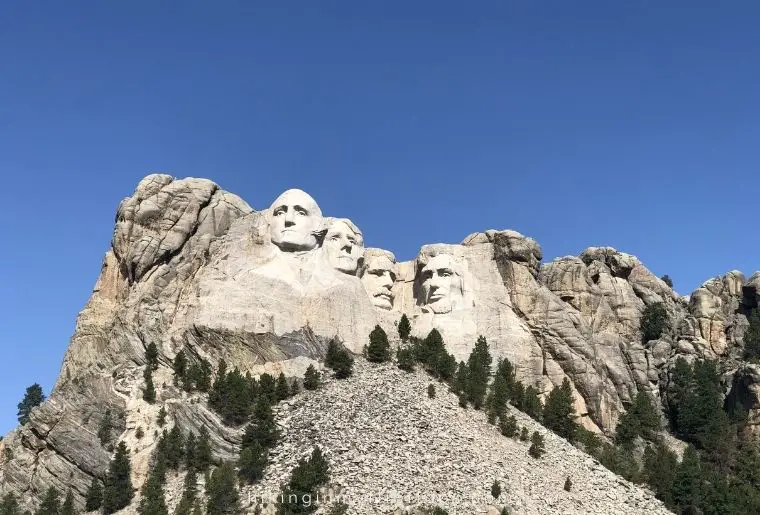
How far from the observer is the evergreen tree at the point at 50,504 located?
64438 millimetres

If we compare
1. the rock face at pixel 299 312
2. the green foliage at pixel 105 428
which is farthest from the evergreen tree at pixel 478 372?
the green foliage at pixel 105 428

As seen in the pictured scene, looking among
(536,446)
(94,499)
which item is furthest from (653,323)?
(94,499)

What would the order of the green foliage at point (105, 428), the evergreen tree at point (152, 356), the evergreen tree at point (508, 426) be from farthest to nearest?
1. the evergreen tree at point (152, 356)
2. the evergreen tree at point (508, 426)
3. the green foliage at point (105, 428)

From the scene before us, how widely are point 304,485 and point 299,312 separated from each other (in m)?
16.6

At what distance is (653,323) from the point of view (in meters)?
85.2

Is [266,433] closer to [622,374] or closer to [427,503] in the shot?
[427,503]

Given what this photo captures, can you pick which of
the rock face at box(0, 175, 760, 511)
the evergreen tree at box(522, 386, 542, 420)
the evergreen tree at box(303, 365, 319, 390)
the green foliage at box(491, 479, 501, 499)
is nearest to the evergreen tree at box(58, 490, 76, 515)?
the rock face at box(0, 175, 760, 511)

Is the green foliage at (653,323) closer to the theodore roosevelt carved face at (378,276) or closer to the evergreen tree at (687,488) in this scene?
the evergreen tree at (687,488)

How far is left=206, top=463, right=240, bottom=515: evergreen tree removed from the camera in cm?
6088

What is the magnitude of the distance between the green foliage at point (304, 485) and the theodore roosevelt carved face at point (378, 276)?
21422 millimetres

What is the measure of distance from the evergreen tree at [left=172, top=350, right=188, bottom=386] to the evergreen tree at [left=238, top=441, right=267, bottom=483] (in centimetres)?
767

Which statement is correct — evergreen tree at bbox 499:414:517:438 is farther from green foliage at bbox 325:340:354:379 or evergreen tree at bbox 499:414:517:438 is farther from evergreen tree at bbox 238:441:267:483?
evergreen tree at bbox 238:441:267:483

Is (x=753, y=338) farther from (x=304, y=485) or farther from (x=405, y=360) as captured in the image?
(x=304, y=485)

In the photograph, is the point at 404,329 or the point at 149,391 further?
the point at 404,329
